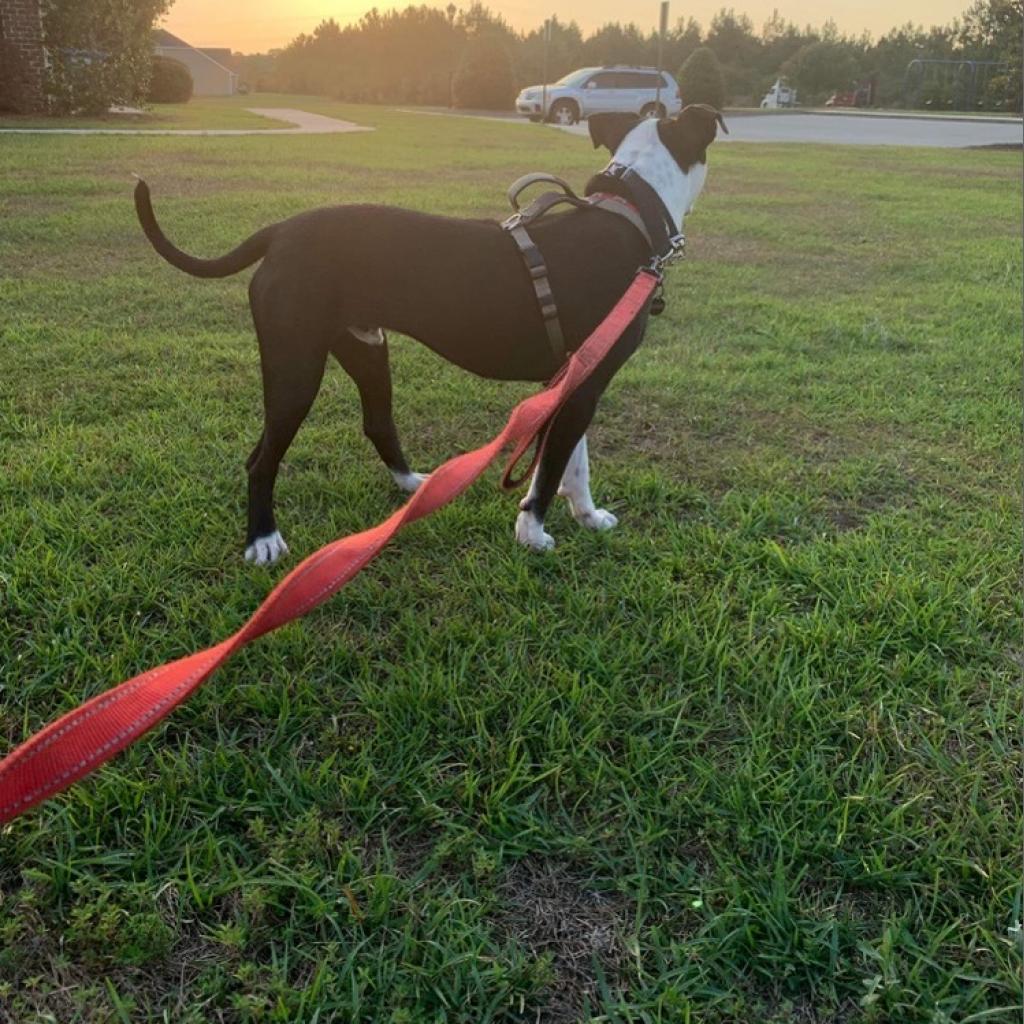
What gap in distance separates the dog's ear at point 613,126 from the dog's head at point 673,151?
0.11 metres

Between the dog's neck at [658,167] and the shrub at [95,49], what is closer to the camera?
the dog's neck at [658,167]

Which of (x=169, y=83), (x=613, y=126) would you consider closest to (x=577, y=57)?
(x=169, y=83)

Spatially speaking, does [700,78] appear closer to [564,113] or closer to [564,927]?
[564,113]

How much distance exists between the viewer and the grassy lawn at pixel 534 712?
1615 millimetres

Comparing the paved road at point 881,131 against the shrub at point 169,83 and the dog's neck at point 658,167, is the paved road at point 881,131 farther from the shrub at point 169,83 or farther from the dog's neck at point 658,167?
the dog's neck at point 658,167

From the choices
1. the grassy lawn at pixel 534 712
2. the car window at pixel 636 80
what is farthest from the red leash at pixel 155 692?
the car window at pixel 636 80

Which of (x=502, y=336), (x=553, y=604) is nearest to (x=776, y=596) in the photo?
(x=553, y=604)

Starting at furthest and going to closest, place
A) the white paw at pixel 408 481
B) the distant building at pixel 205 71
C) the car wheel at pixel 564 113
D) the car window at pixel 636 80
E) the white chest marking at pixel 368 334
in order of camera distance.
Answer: the distant building at pixel 205 71 → the car window at pixel 636 80 → the car wheel at pixel 564 113 → the white paw at pixel 408 481 → the white chest marking at pixel 368 334

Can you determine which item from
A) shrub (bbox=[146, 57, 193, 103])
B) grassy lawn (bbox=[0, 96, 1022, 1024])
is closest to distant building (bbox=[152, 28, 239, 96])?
shrub (bbox=[146, 57, 193, 103])

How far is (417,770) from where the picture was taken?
6.64 feet

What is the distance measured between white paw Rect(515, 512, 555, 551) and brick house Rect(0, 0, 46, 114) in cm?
2047

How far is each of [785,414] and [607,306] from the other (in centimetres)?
179

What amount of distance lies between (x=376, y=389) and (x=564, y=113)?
29953mm

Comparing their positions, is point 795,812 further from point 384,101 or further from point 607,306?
point 384,101
